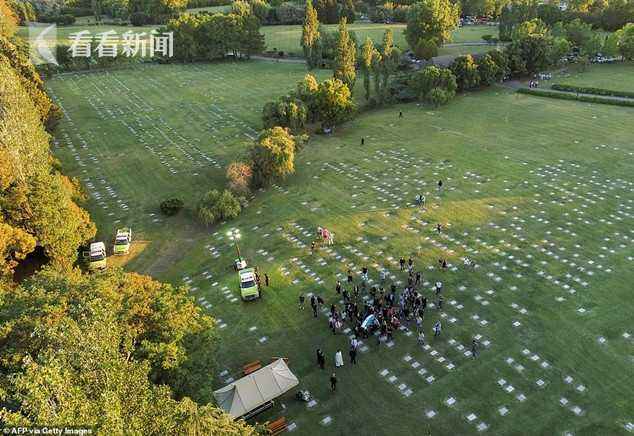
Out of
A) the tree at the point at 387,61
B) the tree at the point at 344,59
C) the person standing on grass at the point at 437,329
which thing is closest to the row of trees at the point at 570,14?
the tree at the point at 387,61

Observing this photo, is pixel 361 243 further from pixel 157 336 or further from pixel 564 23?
pixel 564 23

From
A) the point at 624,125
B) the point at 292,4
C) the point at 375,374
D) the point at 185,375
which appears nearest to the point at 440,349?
the point at 375,374

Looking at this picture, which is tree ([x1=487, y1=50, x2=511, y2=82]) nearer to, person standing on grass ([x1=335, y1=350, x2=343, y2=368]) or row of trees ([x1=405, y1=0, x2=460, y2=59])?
row of trees ([x1=405, y1=0, x2=460, y2=59])

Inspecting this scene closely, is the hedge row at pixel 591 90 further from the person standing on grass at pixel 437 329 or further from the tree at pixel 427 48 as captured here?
the person standing on grass at pixel 437 329

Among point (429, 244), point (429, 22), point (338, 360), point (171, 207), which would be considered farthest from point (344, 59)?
point (338, 360)

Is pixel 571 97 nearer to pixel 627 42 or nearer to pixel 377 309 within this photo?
pixel 627 42
